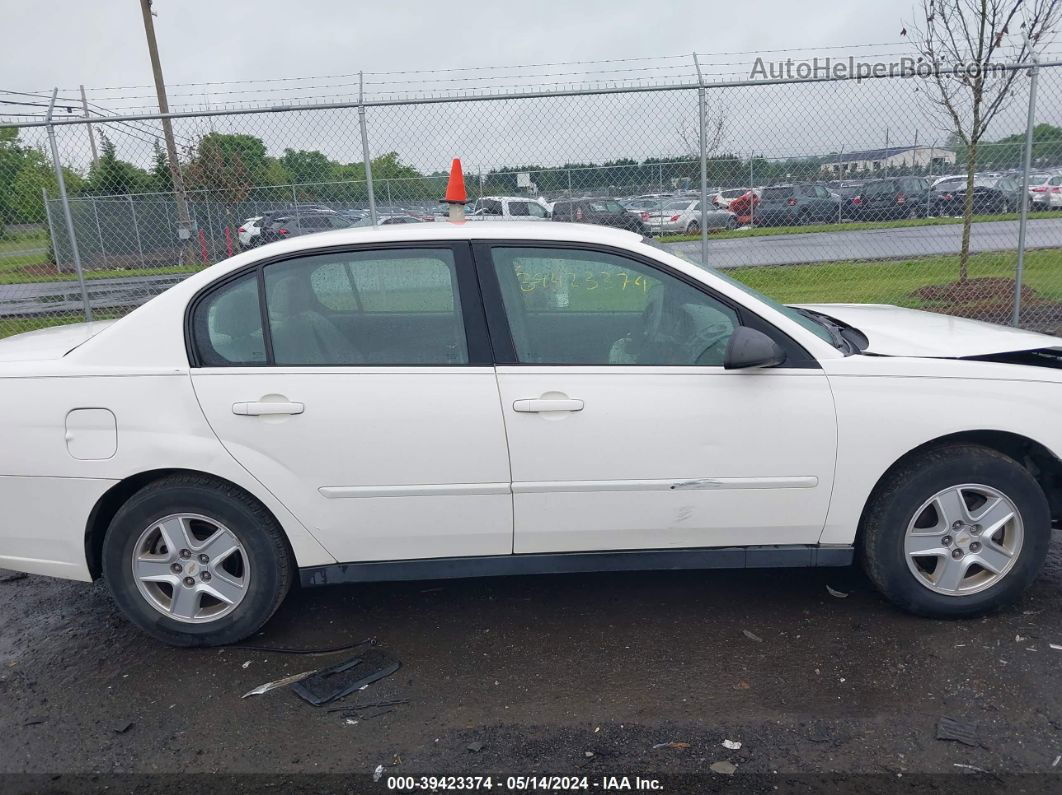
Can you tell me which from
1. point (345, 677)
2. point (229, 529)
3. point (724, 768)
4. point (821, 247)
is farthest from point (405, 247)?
point (821, 247)

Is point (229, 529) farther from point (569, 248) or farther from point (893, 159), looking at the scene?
point (893, 159)

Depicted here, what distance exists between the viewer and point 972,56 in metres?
8.91

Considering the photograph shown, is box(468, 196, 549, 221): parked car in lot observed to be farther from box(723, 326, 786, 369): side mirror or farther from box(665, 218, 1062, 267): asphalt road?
box(723, 326, 786, 369): side mirror

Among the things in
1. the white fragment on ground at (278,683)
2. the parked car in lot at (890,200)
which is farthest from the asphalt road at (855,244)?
the white fragment on ground at (278,683)

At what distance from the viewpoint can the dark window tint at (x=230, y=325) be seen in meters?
3.41

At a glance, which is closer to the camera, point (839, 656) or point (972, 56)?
point (839, 656)

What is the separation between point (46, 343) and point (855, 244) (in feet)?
25.6

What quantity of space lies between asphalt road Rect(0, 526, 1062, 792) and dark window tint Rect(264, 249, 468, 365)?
122cm

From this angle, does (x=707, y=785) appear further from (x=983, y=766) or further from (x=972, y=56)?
(x=972, y=56)

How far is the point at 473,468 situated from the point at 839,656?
1.61 m

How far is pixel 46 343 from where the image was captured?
388cm

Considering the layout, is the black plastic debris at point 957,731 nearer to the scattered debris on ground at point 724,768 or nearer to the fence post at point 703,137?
the scattered debris on ground at point 724,768

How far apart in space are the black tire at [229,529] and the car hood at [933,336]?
2.61 m

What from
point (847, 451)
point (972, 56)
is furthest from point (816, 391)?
point (972, 56)
